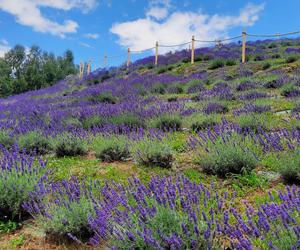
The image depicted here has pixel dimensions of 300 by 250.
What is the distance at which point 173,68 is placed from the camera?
18.8 meters

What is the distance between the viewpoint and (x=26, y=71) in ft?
139

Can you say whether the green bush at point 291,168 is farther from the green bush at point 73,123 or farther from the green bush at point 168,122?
the green bush at point 73,123

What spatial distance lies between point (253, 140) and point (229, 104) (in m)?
4.00

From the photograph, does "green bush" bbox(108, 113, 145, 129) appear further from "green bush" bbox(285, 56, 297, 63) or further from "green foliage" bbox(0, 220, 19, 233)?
"green bush" bbox(285, 56, 297, 63)

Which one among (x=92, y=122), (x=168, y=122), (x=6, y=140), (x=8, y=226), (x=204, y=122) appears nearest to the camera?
(x=8, y=226)

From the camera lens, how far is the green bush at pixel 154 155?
14.0 ft

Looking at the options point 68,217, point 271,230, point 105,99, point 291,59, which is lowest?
point 68,217

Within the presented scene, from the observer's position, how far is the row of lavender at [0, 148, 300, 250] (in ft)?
6.39

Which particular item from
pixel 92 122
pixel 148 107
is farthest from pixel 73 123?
pixel 148 107

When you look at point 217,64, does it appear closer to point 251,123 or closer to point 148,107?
point 148,107

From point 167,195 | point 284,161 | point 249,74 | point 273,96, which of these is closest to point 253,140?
point 284,161

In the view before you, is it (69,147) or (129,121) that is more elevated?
(129,121)

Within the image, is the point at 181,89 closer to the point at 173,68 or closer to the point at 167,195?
the point at 173,68

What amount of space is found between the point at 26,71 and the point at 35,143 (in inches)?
1573
